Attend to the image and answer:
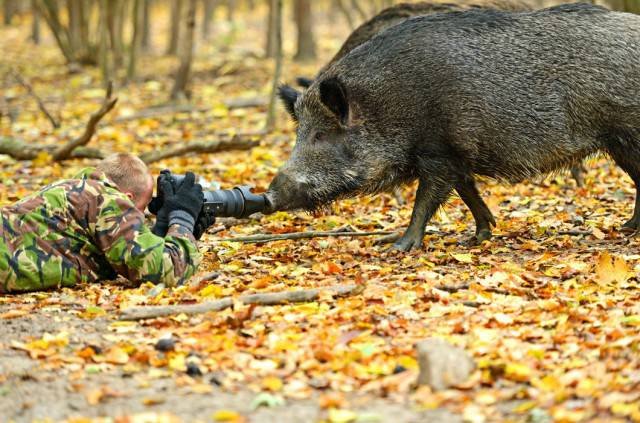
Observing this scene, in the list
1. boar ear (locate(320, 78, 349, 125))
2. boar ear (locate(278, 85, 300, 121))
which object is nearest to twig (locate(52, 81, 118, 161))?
boar ear (locate(278, 85, 300, 121))

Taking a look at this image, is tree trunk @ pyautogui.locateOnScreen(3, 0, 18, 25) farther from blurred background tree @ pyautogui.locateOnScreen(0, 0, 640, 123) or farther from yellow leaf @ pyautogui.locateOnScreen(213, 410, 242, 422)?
yellow leaf @ pyautogui.locateOnScreen(213, 410, 242, 422)

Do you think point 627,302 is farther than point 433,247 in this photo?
No

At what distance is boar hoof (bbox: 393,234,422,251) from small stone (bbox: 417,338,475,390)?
9.89 feet

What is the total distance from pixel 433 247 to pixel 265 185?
289 cm

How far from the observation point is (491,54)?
763cm

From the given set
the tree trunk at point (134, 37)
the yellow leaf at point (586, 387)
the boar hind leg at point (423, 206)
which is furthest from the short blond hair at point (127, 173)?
the tree trunk at point (134, 37)

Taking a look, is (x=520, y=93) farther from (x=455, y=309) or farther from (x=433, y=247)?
(x=455, y=309)

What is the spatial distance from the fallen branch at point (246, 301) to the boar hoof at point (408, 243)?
1.61 m

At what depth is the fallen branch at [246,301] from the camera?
Result: 5570mm

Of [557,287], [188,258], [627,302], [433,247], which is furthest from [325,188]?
[627,302]

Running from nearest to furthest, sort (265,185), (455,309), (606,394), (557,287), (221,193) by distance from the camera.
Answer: (606,394), (455,309), (557,287), (221,193), (265,185)

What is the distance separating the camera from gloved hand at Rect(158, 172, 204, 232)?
6.53m

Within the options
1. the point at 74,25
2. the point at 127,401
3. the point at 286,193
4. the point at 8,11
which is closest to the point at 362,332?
the point at 127,401

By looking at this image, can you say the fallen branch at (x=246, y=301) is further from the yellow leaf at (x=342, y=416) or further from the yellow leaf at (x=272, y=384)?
the yellow leaf at (x=342, y=416)
